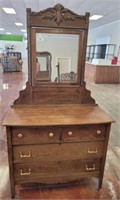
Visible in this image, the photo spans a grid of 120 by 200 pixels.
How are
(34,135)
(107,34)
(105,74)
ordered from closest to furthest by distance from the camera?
(34,135) → (105,74) → (107,34)

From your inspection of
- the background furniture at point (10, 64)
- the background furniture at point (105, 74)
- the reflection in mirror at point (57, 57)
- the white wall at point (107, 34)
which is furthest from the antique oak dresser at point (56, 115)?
the background furniture at point (10, 64)

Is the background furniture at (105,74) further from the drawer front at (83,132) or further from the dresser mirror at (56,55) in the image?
the drawer front at (83,132)

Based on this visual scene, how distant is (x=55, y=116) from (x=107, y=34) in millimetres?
8434

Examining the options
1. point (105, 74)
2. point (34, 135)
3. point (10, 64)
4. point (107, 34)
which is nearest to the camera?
point (34, 135)

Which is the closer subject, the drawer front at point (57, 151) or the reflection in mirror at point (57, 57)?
the drawer front at point (57, 151)

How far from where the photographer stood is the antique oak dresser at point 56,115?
136 cm

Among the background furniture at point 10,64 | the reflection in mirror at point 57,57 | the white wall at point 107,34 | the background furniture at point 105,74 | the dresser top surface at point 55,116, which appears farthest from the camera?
the background furniture at point 10,64

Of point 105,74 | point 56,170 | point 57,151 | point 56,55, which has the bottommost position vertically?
point 56,170

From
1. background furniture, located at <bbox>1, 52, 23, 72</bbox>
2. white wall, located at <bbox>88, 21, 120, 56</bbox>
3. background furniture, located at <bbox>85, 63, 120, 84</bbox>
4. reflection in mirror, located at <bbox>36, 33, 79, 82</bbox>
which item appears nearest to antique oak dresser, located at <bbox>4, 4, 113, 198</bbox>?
reflection in mirror, located at <bbox>36, 33, 79, 82</bbox>

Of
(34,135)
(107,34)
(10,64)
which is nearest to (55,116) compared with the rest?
(34,135)

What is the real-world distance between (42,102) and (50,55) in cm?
46

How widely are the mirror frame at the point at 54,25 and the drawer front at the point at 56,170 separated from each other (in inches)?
29.1

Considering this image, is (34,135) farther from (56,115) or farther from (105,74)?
(105,74)

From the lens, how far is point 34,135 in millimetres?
1345
